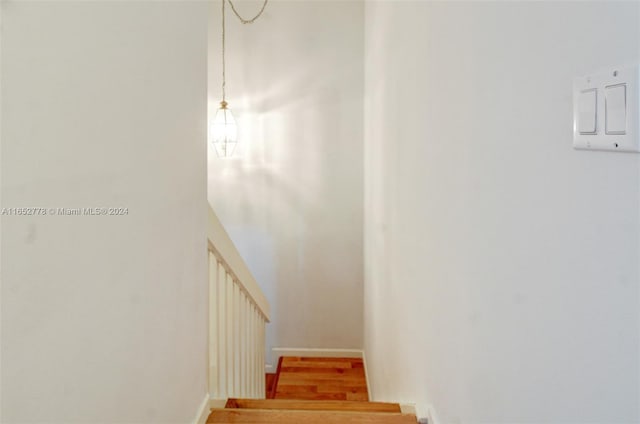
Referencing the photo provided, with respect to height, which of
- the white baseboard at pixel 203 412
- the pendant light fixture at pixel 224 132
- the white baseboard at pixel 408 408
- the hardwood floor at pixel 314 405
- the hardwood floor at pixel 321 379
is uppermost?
the pendant light fixture at pixel 224 132

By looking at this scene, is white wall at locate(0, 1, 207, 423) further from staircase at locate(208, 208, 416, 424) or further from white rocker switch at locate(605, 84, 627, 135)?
white rocker switch at locate(605, 84, 627, 135)

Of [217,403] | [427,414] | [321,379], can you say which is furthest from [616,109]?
[321,379]

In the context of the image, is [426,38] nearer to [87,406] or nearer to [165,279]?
[165,279]

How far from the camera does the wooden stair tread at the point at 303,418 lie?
5.78ft

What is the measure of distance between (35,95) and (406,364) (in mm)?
1688

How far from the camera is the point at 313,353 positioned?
4344mm

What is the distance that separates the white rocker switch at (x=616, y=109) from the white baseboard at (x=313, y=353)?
3.94 meters

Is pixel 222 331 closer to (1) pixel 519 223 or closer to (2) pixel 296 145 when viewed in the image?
(1) pixel 519 223

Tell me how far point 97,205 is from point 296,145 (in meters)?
3.21

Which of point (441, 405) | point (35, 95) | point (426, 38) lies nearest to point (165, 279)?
point (35, 95)

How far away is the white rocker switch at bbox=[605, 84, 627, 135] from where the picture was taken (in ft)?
1.91

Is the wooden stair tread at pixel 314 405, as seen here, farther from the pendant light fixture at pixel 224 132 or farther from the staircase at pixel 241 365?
the pendant light fixture at pixel 224 132

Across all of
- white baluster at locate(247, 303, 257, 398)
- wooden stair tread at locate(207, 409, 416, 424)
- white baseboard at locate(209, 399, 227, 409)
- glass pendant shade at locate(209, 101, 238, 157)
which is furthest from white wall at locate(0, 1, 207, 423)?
glass pendant shade at locate(209, 101, 238, 157)

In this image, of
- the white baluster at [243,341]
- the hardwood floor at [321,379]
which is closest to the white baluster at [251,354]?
the white baluster at [243,341]
